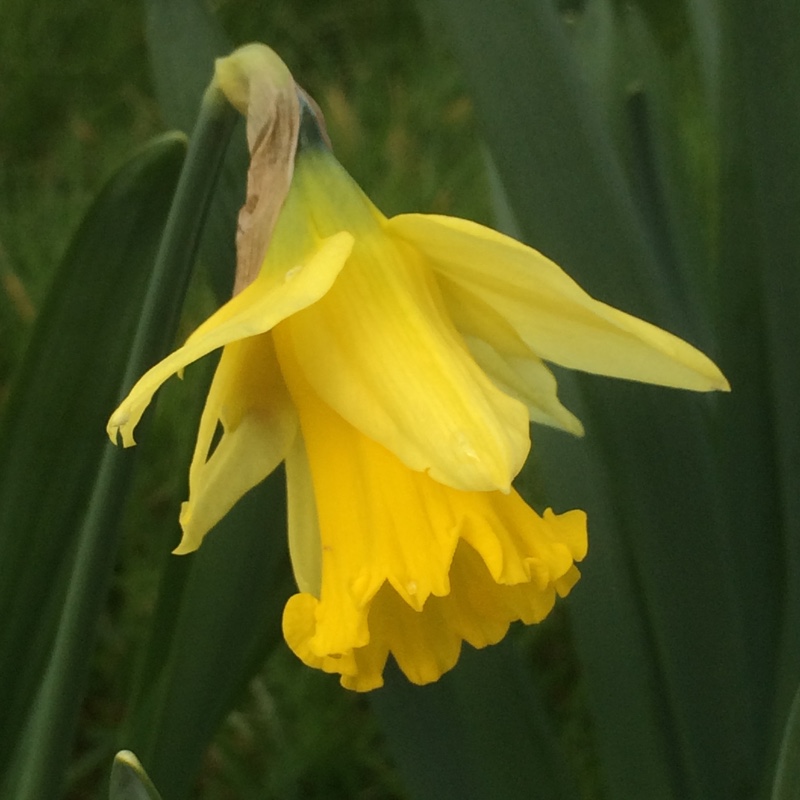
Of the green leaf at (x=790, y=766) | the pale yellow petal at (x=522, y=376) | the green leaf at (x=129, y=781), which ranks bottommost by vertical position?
the green leaf at (x=790, y=766)

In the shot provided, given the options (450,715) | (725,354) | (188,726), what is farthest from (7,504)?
(725,354)

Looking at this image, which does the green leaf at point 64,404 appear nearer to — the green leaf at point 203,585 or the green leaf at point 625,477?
the green leaf at point 203,585

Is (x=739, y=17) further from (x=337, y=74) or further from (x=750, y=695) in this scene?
(x=337, y=74)

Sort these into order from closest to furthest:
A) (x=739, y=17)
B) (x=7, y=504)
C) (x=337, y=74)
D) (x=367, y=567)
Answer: (x=367, y=567), (x=739, y=17), (x=7, y=504), (x=337, y=74)

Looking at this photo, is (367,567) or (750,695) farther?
(750,695)

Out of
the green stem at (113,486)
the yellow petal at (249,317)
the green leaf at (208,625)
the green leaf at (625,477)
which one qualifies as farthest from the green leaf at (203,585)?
the yellow petal at (249,317)

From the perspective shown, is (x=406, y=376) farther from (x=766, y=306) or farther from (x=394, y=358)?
(x=766, y=306)

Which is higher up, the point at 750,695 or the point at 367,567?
the point at 367,567

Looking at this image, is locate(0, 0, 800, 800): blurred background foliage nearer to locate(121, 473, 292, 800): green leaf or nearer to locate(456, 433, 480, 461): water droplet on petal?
locate(121, 473, 292, 800): green leaf

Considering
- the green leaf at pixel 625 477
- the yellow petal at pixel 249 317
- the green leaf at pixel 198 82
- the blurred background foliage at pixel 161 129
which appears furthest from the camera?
the blurred background foliage at pixel 161 129
